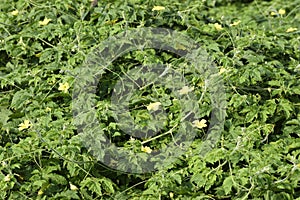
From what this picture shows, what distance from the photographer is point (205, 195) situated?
10.4 feet

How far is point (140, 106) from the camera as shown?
11.7 feet

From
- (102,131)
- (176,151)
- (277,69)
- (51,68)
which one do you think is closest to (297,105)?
(277,69)

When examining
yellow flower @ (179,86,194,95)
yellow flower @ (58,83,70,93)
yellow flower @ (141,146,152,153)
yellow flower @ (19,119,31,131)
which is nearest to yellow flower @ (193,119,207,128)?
yellow flower @ (179,86,194,95)

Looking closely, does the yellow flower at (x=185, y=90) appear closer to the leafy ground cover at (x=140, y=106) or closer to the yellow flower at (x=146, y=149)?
the leafy ground cover at (x=140, y=106)

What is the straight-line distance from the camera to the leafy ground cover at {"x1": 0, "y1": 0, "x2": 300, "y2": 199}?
3189 millimetres

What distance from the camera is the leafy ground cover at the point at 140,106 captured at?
3.19 metres

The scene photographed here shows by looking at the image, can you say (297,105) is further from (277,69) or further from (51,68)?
(51,68)

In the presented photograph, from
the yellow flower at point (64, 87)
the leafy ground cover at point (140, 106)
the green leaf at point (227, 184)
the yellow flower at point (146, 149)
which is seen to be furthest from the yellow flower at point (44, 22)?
the green leaf at point (227, 184)

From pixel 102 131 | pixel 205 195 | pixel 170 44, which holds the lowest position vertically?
pixel 205 195

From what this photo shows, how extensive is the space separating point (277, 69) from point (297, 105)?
286 mm

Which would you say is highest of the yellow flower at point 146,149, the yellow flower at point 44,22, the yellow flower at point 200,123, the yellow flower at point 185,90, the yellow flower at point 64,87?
the yellow flower at point 44,22

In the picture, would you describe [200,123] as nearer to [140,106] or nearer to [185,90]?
[185,90]

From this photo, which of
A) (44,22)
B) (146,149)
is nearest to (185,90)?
(146,149)

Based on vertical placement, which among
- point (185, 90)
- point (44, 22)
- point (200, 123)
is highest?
point (44, 22)
